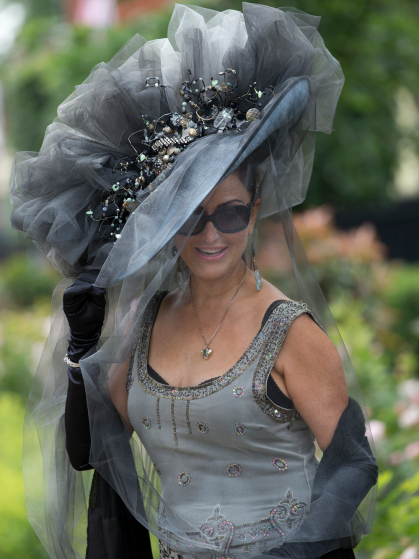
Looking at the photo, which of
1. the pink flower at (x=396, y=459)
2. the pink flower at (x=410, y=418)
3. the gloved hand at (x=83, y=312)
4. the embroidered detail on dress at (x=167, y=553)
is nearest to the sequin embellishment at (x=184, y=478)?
the embroidered detail on dress at (x=167, y=553)

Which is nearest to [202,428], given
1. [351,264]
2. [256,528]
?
[256,528]

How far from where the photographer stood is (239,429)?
1.77 metres

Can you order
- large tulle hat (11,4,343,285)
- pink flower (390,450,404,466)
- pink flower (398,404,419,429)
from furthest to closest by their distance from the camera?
pink flower (398,404,419,429) < pink flower (390,450,404,466) < large tulle hat (11,4,343,285)

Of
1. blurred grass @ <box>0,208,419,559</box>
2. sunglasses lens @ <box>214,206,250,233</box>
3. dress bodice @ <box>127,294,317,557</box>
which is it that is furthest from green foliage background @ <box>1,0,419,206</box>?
dress bodice @ <box>127,294,317,557</box>

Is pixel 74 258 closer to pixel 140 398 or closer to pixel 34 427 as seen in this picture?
pixel 140 398

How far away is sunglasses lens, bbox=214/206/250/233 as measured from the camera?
5.79 ft

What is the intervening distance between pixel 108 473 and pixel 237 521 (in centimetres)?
41

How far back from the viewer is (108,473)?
6.12ft

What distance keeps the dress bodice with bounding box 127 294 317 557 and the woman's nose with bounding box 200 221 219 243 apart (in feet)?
0.91

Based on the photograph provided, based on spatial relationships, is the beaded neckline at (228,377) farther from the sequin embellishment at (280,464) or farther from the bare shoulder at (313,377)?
the sequin embellishment at (280,464)

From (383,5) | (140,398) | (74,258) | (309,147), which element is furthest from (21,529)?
(383,5)

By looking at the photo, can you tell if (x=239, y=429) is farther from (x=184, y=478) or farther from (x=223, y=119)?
(x=223, y=119)

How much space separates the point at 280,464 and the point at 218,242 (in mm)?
680

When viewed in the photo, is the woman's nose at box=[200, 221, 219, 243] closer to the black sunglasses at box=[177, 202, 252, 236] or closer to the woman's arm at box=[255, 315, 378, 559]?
the black sunglasses at box=[177, 202, 252, 236]
